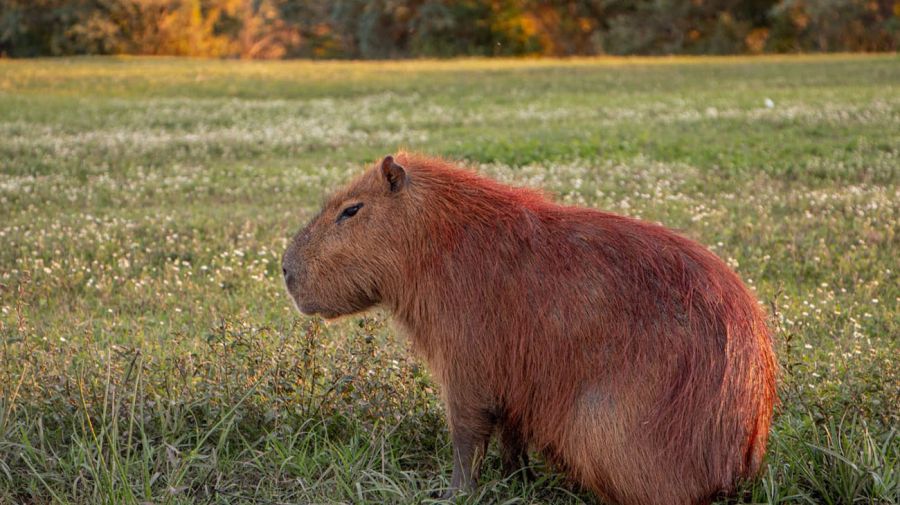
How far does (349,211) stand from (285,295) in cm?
242

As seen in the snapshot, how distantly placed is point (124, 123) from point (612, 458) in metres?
13.1

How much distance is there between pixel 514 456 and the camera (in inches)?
150

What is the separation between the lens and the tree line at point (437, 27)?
1497 inches

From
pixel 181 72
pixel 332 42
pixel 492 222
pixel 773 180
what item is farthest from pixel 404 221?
pixel 332 42

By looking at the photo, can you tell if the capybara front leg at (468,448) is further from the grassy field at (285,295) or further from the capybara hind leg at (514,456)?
the capybara hind leg at (514,456)

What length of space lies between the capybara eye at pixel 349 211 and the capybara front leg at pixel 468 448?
2.63 ft

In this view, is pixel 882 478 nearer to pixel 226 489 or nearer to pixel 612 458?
pixel 612 458

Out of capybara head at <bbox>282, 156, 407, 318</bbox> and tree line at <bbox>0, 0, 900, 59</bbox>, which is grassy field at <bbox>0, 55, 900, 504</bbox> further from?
tree line at <bbox>0, 0, 900, 59</bbox>

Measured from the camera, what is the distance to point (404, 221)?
3.55m

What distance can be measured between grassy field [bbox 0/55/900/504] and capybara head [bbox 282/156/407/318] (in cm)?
57

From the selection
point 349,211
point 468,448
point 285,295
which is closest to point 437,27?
point 285,295

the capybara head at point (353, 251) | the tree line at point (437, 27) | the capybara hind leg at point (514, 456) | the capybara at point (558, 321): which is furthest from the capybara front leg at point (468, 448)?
the tree line at point (437, 27)

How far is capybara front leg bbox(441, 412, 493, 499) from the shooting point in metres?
3.48

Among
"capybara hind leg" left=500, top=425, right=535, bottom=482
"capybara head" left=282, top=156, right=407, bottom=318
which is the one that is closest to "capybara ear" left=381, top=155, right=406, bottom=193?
"capybara head" left=282, top=156, right=407, bottom=318
